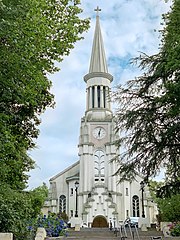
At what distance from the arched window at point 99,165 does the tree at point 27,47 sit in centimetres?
3638

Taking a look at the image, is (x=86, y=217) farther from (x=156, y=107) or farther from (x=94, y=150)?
(x=156, y=107)

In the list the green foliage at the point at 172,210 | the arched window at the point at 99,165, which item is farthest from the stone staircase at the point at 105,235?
the arched window at the point at 99,165

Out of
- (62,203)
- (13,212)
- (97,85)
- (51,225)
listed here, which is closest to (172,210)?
(51,225)

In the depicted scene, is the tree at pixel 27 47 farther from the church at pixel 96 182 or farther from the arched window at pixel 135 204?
the arched window at pixel 135 204

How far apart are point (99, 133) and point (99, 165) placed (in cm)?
462

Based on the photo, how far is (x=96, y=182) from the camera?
4891 centimetres

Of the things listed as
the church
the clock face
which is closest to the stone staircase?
the church

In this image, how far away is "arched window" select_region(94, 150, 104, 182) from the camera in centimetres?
4937

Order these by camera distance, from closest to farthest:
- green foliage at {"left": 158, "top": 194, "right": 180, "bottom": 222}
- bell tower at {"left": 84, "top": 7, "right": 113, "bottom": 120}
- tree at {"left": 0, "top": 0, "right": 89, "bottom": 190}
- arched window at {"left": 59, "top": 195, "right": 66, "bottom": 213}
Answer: tree at {"left": 0, "top": 0, "right": 89, "bottom": 190}
green foliage at {"left": 158, "top": 194, "right": 180, "bottom": 222}
arched window at {"left": 59, "top": 195, "right": 66, "bottom": 213}
bell tower at {"left": 84, "top": 7, "right": 113, "bottom": 120}

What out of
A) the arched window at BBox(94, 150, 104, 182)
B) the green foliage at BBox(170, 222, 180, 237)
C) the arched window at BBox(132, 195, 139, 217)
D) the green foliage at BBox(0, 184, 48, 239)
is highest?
the arched window at BBox(94, 150, 104, 182)

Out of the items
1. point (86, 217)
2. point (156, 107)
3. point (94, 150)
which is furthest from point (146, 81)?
point (94, 150)

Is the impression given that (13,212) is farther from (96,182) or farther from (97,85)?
(97,85)

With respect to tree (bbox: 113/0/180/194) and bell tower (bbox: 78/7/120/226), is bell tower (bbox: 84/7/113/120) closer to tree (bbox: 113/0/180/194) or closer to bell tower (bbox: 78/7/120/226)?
bell tower (bbox: 78/7/120/226)

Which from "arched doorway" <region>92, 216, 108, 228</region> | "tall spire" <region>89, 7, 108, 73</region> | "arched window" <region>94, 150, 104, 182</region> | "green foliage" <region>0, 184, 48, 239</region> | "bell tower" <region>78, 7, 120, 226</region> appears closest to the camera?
"green foliage" <region>0, 184, 48, 239</region>
